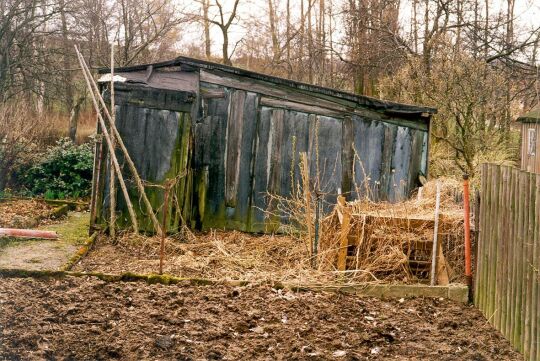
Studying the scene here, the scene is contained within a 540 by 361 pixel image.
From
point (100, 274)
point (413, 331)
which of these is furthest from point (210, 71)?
point (413, 331)

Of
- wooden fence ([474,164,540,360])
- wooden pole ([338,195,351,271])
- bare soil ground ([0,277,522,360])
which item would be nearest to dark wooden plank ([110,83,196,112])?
wooden pole ([338,195,351,271])

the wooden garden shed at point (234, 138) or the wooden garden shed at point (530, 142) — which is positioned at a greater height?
the wooden garden shed at point (530, 142)

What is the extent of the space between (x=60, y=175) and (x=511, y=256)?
1193 centimetres

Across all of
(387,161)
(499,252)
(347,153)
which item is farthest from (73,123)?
(499,252)

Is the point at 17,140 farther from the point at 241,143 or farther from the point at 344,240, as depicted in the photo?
the point at 344,240

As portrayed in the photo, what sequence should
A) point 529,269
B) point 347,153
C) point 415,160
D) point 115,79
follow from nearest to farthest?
point 529,269, point 115,79, point 347,153, point 415,160

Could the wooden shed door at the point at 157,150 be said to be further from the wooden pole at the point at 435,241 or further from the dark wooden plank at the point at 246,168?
the wooden pole at the point at 435,241

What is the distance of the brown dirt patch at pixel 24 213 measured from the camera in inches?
416

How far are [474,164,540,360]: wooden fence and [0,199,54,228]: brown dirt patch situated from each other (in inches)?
300

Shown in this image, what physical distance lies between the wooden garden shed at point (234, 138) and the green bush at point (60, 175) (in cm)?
559

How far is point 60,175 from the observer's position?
49.0ft

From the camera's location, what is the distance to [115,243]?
9.17 metres

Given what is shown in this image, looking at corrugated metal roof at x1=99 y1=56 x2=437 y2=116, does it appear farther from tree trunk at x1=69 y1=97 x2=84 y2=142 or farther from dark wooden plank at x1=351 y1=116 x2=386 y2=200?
tree trunk at x1=69 y1=97 x2=84 y2=142

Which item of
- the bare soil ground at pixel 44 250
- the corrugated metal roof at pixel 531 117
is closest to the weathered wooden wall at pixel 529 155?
the corrugated metal roof at pixel 531 117
